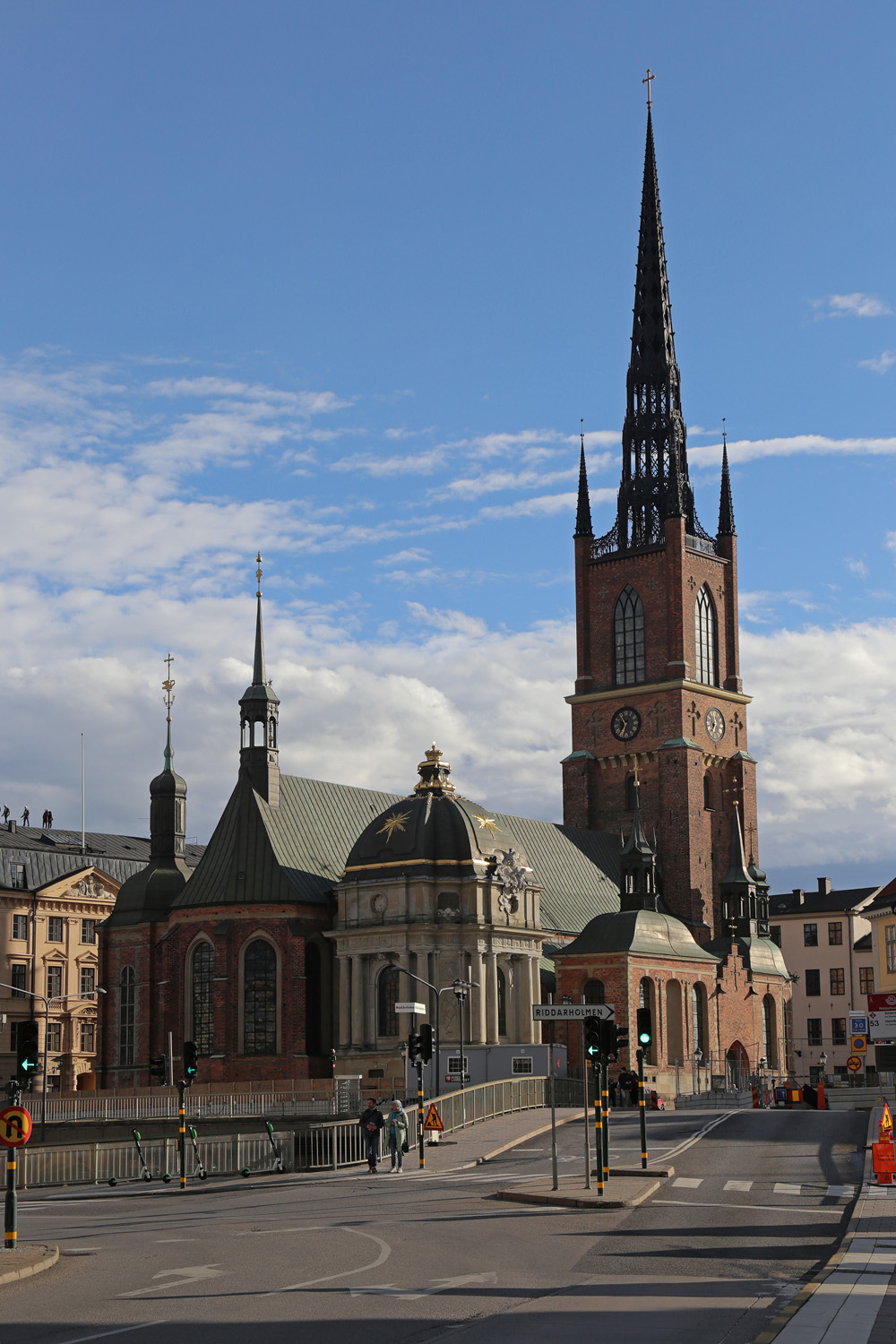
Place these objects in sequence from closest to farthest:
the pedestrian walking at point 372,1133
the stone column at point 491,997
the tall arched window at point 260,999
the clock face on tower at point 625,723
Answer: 1. the pedestrian walking at point 372,1133
2. the stone column at point 491,997
3. the tall arched window at point 260,999
4. the clock face on tower at point 625,723

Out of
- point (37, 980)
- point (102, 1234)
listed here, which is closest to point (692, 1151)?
point (102, 1234)

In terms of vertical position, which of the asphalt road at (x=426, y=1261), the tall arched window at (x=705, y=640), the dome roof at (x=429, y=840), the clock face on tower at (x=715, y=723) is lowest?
the asphalt road at (x=426, y=1261)

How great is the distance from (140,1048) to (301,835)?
1250 centimetres

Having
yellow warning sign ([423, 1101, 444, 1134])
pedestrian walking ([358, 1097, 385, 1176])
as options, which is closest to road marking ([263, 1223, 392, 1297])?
pedestrian walking ([358, 1097, 385, 1176])

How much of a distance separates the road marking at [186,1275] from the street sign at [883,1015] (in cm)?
2821

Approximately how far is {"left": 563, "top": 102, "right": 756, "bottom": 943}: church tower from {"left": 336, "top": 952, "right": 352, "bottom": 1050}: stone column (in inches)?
1071

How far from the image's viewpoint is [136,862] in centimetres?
11062

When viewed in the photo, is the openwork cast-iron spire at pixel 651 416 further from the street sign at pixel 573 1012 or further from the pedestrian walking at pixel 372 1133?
the street sign at pixel 573 1012

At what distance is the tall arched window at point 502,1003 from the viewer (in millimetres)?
79062

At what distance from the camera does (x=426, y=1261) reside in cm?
2116

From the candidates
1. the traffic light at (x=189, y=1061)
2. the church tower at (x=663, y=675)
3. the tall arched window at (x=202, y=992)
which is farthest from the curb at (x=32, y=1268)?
the church tower at (x=663, y=675)

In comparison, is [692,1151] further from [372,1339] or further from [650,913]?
[650,913]

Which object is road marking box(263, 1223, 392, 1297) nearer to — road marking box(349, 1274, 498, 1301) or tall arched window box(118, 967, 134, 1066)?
road marking box(349, 1274, 498, 1301)

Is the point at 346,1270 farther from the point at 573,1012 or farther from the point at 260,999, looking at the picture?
the point at 260,999
